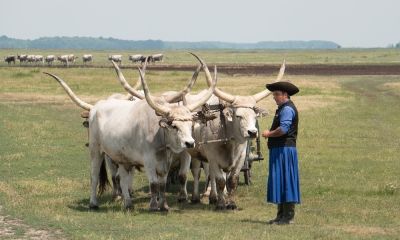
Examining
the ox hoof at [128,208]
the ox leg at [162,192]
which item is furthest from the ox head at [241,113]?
the ox hoof at [128,208]

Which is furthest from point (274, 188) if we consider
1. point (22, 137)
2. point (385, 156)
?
point (22, 137)

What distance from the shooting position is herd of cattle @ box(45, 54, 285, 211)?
11180 mm

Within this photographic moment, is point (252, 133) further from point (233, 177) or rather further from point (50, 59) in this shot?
point (50, 59)

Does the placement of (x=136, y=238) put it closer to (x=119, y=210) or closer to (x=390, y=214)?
(x=119, y=210)

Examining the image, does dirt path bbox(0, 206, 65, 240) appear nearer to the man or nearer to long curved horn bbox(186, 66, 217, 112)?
long curved horn bbox(186, 66, 217, 112)

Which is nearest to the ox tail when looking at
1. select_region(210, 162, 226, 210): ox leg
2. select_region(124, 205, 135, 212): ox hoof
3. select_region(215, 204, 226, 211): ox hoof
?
select_region(124, 205, 135, 212): ox hoof

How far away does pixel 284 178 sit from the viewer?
1057 centimetres

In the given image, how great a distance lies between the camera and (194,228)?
10.3 meters

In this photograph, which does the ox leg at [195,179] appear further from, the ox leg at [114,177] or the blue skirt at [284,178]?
the blue skirt at [284,178]

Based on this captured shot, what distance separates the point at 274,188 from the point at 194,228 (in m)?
1.26

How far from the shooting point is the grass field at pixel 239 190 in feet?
33.5

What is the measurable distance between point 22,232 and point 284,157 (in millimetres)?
3697

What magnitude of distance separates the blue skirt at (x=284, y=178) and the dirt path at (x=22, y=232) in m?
3.01

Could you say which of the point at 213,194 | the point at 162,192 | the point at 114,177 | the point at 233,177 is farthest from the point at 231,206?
the point at 114,177
